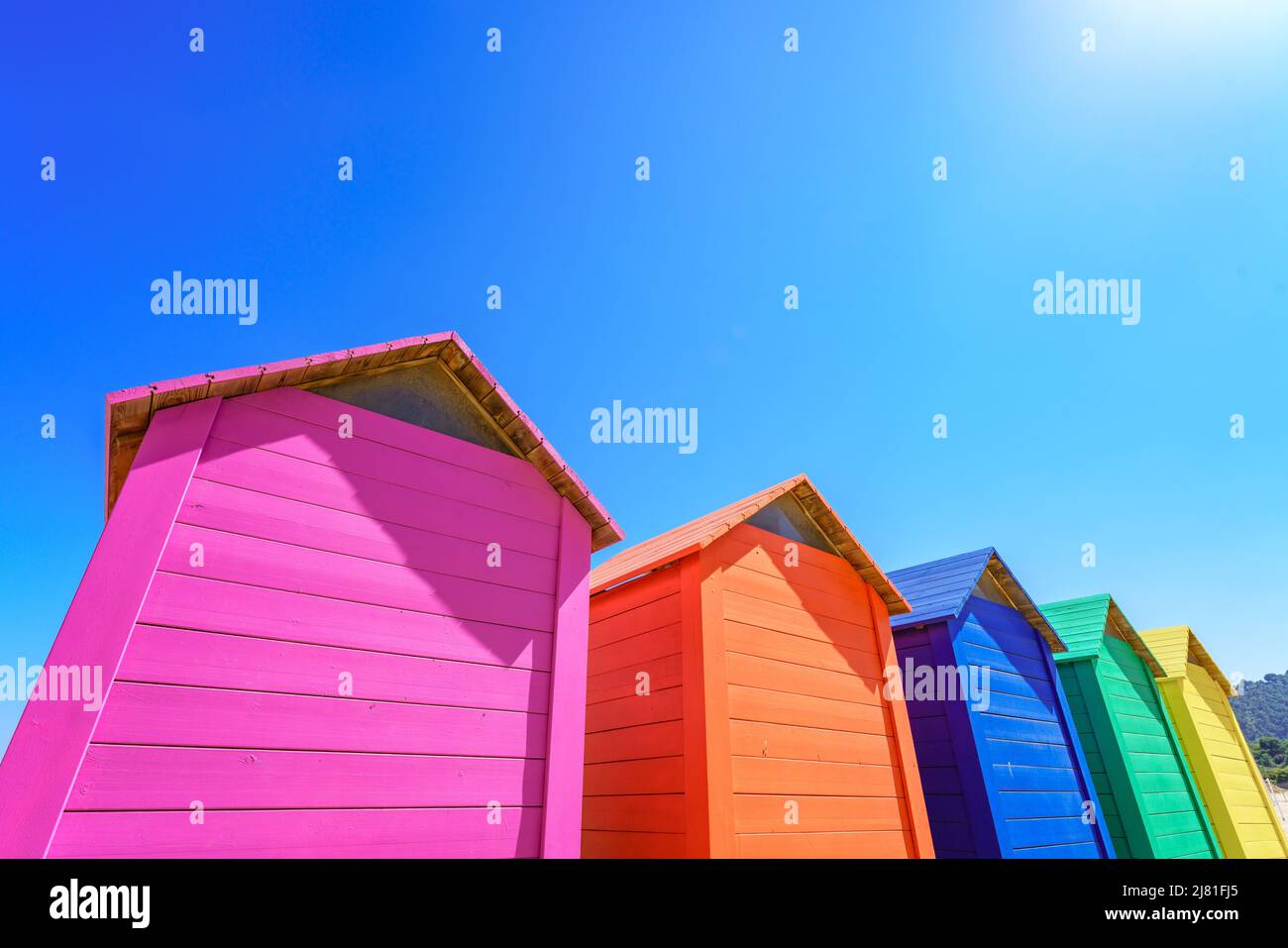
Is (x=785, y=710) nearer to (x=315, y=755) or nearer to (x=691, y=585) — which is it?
(x=691, y=585)

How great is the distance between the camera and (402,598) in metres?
4.41

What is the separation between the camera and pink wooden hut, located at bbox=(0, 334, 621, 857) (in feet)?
10.7

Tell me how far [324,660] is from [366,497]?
1134mm

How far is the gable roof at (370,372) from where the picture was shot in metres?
4.00

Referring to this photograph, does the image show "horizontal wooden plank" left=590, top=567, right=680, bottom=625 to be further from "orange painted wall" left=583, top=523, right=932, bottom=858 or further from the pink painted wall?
the pink painted wall

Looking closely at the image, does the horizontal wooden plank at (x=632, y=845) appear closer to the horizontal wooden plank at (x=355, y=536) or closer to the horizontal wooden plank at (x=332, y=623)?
the horizontal wooden plank at (x=332, y=623)

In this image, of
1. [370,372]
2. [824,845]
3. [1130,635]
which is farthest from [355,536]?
[1130,635]

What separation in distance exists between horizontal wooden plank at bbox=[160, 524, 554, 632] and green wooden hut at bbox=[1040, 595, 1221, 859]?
29.0ft

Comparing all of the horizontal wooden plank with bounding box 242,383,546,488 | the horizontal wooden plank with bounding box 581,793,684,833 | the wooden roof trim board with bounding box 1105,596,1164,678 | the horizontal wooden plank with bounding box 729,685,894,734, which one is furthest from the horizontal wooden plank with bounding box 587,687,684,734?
the wooden roof trim board with bounding box 1105,596,1164,678

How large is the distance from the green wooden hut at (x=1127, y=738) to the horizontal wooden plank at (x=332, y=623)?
349 inches

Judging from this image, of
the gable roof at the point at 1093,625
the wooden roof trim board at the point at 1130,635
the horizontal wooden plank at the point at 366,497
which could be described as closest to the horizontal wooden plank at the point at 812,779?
the horizontal wooden plank at the point at 366,497

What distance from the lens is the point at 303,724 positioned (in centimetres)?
374
